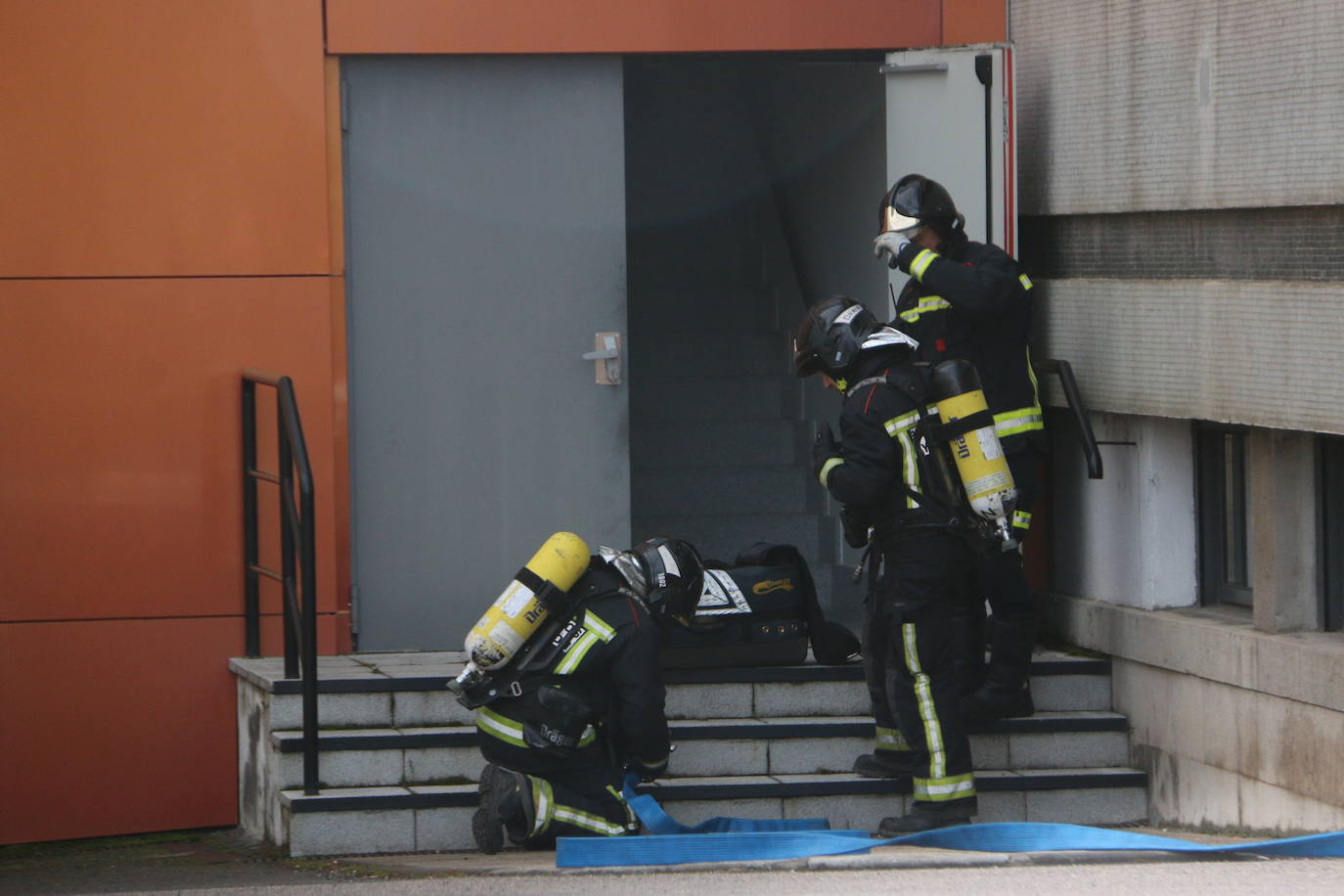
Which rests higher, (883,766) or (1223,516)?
(1223,516)

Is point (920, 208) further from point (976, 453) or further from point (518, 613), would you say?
point (518, 613)

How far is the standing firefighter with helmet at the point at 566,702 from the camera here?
550 centimetres

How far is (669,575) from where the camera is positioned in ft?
19.5

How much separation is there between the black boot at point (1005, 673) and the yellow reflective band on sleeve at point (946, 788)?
1.85 ft

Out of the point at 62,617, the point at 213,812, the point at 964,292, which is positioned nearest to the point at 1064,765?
the point at 964,292

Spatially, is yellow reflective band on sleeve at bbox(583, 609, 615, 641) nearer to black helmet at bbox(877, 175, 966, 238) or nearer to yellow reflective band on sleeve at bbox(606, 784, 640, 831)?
yellow reflective band on sleeve at bbox(606, 784, 640, 831)

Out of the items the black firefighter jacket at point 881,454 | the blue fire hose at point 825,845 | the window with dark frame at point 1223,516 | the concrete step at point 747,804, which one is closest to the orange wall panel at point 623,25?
the black firefighter jacket at point 881,454

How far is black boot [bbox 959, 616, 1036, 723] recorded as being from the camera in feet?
20.9

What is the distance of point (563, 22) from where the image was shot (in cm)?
706

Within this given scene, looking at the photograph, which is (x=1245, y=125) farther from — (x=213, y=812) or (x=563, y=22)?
(x=213, y=812)

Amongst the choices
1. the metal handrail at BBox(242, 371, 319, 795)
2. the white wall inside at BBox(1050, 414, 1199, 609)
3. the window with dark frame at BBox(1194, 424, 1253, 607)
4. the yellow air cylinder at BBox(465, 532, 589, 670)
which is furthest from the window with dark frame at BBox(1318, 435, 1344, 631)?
the metal handrail at BBox(242, 371, 319, 795)

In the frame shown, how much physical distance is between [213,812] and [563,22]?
132 inches

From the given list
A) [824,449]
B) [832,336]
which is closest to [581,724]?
[824,449]

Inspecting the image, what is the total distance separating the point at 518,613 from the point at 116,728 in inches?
90.4
